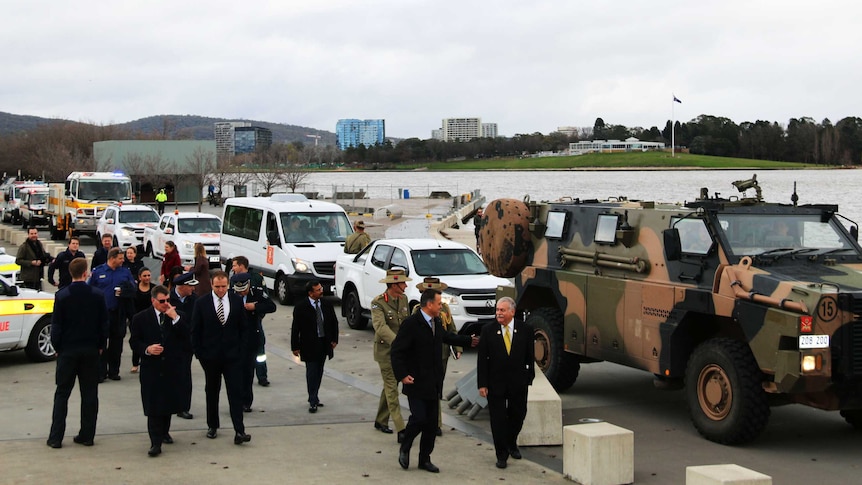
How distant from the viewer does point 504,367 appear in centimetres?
902

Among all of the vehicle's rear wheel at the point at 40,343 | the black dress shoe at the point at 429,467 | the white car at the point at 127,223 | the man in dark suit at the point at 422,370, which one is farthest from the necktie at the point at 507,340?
the white car at the point at 127,223

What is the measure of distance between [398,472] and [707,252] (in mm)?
4005

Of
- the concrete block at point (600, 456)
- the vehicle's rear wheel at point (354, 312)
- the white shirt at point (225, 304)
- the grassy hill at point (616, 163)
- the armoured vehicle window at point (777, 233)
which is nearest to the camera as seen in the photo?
the concrete block at point (600, 456)

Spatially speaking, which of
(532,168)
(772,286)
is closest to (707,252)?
(772,286)

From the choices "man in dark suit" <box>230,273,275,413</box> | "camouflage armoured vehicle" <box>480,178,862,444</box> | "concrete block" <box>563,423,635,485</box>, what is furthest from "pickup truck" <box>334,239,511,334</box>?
"concrete block" <box>563,423,635,485</box>

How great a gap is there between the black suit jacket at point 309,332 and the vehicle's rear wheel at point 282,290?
30.7ft

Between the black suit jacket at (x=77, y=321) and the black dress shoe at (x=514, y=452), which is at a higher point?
the black suit jacket at (x=77, y=321)

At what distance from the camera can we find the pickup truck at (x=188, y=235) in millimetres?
26156

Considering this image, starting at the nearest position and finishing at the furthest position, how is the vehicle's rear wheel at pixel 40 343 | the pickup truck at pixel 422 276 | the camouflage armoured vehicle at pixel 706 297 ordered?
1. the camouflage armoured vehicle at pixel 706 297
2. the vehicle's rear wheel at pixel 40 343
3. the pickup truck at pixel 422 276

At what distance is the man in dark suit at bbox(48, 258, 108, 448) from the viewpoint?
9.38 meters

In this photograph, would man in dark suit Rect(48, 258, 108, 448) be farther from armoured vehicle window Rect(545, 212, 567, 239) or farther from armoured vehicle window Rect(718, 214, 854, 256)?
armoured vehicle window Rect(718, 214, 854, 256)

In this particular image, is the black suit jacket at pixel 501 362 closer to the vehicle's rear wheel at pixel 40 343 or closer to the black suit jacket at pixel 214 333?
the black suit jacket at pixel 214 333

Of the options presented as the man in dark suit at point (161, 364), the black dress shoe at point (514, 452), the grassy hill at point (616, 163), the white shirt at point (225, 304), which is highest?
the grassy hill at point (616, 163)

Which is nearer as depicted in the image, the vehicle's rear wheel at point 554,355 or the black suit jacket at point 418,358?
the black suit jacket at point 418,358
